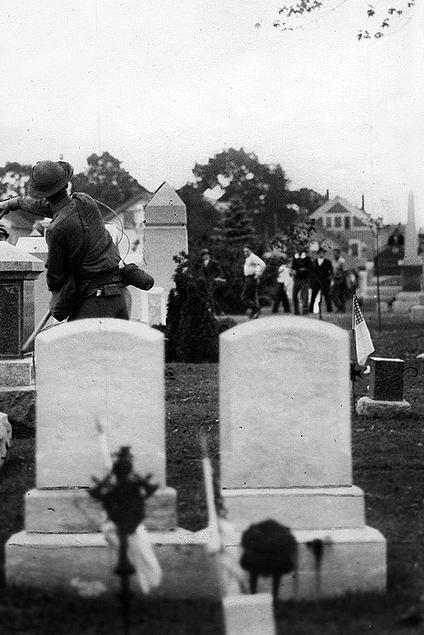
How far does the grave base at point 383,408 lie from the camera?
9.88 m

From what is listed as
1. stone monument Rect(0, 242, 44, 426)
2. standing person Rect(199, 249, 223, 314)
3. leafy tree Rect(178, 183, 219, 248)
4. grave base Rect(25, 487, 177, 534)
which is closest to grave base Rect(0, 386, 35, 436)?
stone monument Rect(0, 242, 44, 426)

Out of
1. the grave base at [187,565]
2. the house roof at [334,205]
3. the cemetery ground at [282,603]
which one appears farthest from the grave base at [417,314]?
the house roof at [334,205]

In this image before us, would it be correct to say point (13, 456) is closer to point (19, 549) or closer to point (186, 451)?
point (186, 451)

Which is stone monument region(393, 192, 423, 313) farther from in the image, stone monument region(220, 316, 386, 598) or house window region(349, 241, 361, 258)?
house window region(349, 241, 361, 258)

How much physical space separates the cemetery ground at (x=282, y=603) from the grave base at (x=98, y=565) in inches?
5.2

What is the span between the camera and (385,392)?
394 inches

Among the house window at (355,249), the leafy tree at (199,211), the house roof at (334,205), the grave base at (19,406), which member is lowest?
the grave base at (19,406)

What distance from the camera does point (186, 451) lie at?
8.21 metres

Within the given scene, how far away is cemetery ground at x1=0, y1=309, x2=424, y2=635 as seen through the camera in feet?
Answer: 14.8

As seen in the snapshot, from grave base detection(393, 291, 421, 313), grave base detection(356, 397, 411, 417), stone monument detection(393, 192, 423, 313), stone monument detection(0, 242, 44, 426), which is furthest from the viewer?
stone monument detection(393, 192, 423, 313)

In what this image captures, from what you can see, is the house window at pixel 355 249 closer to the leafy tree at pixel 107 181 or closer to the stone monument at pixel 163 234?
the leafy tree at pixel 107 181

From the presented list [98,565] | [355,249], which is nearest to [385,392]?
[98,565]

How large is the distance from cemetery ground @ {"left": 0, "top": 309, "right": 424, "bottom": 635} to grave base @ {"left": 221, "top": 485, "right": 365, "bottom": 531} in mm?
396

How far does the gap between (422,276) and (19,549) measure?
24654mm
